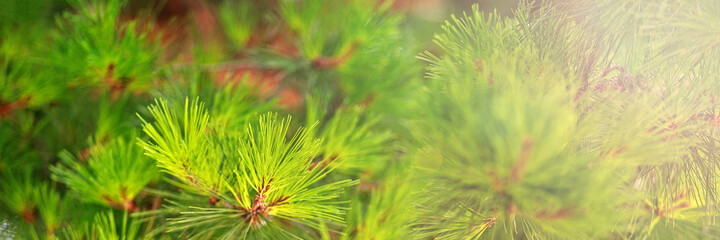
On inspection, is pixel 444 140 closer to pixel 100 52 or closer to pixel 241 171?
pixel 241 171

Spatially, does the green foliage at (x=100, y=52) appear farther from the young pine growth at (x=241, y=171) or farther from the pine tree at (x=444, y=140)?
the young pine growth at (x=241, y=171)

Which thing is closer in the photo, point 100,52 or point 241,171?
point 241,171

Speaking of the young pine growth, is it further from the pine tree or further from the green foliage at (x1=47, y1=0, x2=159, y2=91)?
the green foliage at (x1=47, y1=0, x2=159, y2=91)

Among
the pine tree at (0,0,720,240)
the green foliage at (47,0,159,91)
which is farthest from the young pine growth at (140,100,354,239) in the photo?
the green foliage at (47,0,159,91)

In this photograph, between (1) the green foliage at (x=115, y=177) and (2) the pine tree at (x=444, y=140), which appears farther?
(1) the green foliage at (x=115, y=177)

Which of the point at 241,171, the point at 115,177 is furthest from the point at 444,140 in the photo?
the point at 115,177

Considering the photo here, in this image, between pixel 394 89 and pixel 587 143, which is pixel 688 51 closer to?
pixel 587 143

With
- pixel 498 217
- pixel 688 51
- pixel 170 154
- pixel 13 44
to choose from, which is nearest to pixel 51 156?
pixel 13 44

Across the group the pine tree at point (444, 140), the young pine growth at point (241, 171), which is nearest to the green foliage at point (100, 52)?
the pine tree at point (444, 140)
